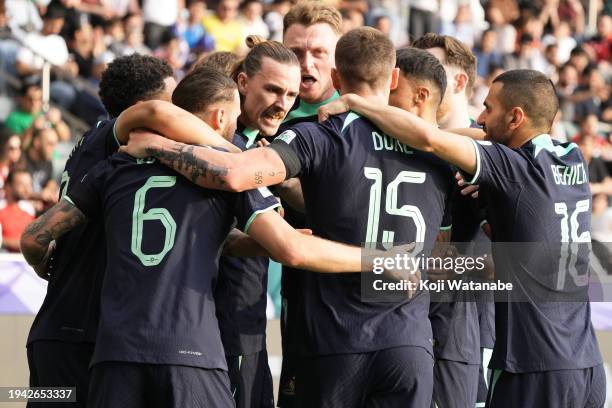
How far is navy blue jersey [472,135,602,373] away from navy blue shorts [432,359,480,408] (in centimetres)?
74

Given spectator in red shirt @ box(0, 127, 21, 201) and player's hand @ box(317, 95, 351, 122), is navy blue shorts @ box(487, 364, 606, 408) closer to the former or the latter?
player's hand @ box(317, 95, 351, 122)

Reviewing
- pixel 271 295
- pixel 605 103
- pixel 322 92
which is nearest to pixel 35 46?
pixel 271 295

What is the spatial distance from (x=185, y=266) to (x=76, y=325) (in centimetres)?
101

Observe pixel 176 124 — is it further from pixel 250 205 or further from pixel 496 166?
pixel 496 166

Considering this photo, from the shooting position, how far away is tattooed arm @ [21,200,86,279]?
540 centimetres

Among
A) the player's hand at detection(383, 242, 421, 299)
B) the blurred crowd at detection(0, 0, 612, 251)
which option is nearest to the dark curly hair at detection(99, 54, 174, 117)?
the player's hand at detection(383, 242, 421, 299)

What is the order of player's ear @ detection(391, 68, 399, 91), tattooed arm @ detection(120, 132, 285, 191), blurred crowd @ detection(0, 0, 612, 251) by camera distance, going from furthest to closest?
1. blurred crowd @ detection(0, 0, 612, 251)
2. player's ear @ detection(391, 68, 399, 91)
3. tattooed arm @ detection(120, 132, 285, 191)

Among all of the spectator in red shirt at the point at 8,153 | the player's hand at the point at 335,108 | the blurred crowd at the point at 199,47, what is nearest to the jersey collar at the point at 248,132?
the player's hand at the point at 335,108

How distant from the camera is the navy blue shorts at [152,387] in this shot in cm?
489

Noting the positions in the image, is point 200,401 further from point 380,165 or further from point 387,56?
point 387,56

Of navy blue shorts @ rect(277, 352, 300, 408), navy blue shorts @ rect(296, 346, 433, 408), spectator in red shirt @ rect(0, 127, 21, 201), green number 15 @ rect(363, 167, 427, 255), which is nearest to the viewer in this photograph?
navy blue shorts @ rect(296, 346, 433, 408)

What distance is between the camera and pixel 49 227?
5.43m

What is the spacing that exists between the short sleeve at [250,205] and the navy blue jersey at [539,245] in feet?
3.54

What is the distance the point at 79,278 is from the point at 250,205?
1184mm
